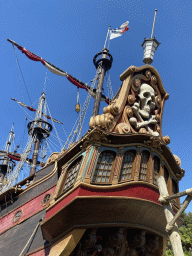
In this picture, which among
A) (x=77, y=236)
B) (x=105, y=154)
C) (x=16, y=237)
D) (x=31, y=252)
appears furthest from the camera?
(x=16, y=237)

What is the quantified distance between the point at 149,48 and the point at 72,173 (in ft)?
27.0

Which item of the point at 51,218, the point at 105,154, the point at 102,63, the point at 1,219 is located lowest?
the point at 51,218

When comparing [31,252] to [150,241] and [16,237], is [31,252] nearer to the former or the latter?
[16,237]

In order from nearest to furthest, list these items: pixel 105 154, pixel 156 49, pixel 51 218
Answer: pixel 51 218, pixel 105 154, pixel 156 49

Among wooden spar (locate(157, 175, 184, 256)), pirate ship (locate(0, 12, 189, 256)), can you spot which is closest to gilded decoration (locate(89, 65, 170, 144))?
pirate ship (locate(0, 12, 189, 256))

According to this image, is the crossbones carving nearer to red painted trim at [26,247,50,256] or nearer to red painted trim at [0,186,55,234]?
red painted trim at [0,186,55,234]

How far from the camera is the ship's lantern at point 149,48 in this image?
17.1 metres

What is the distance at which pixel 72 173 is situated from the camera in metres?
13.4

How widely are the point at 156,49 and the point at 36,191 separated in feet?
32.4

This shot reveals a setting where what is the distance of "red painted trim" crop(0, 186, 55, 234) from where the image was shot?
1596cm

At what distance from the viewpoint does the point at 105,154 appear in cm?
1291

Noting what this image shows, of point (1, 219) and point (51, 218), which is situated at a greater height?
point (1, 219)

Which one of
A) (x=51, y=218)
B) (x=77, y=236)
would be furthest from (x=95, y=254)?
(x=51, y=218)

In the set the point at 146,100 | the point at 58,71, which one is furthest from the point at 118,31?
the point at 146,100
